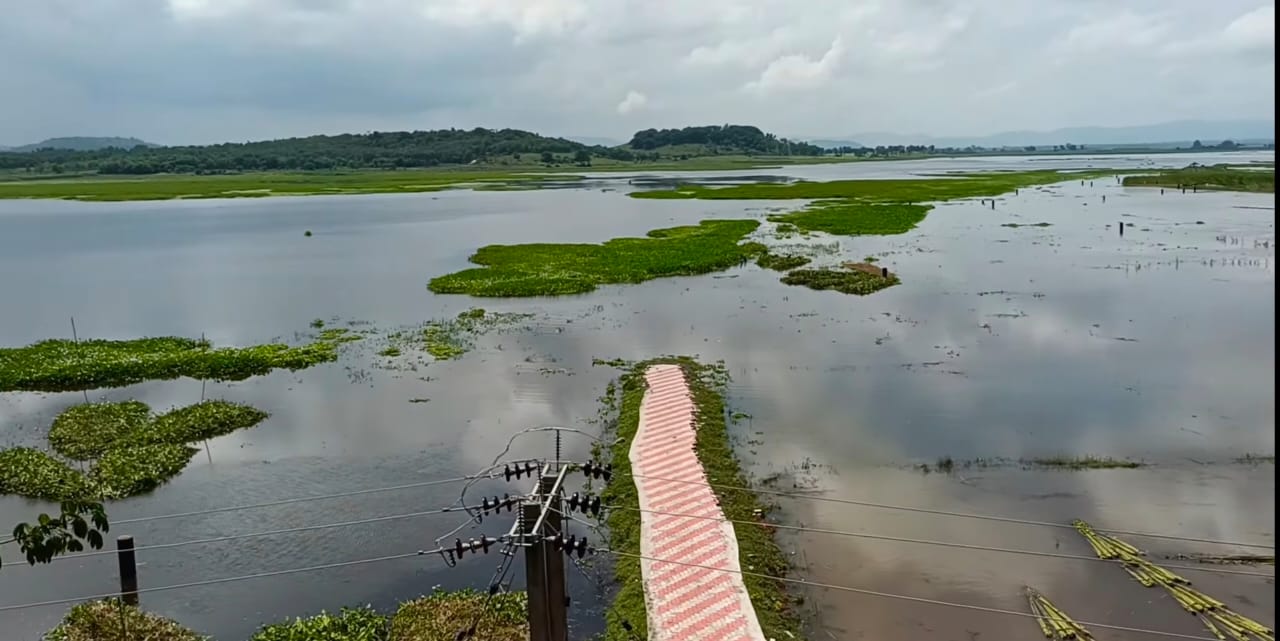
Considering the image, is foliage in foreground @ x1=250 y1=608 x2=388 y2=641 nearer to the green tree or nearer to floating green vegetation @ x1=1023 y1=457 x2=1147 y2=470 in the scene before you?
the green tree

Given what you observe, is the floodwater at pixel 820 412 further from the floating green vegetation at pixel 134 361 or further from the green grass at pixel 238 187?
the green grass at pixel 238 187

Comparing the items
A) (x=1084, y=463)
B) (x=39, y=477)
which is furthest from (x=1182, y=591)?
(x=39, y=477)

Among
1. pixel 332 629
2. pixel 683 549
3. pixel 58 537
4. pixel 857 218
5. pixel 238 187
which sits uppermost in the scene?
pixel 238 187

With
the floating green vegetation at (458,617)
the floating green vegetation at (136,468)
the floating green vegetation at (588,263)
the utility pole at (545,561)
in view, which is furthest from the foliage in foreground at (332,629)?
the floating green vegetation at (588,263)

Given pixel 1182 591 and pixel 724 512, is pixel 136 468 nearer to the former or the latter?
pixel 724 512

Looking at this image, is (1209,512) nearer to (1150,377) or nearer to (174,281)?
(1150,377)

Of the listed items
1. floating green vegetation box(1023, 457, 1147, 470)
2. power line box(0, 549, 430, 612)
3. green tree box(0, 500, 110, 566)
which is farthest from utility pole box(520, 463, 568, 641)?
floating green vegetation box(1023, 457, 1147, 470)

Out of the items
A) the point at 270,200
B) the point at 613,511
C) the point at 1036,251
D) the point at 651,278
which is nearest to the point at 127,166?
the point at 270,200
